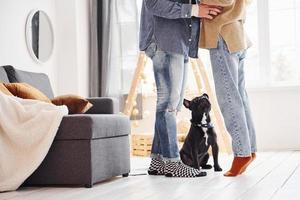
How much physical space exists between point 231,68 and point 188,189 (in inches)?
32.6

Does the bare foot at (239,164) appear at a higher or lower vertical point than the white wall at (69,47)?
lower

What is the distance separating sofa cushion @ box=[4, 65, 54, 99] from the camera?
11.3ft

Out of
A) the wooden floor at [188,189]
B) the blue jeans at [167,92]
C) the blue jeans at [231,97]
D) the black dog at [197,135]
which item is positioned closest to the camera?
the wooden floor at [188,189]

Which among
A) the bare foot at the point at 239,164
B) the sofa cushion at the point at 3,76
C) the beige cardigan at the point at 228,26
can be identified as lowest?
the bare foot at the point at 239,164

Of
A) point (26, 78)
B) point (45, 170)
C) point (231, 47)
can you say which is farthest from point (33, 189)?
point (231, 47)

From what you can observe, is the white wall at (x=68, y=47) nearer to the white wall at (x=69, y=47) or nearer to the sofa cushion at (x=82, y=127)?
the white wall at (x=69, y=47)

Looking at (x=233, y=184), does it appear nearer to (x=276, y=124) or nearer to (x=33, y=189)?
(x=33, y=189)

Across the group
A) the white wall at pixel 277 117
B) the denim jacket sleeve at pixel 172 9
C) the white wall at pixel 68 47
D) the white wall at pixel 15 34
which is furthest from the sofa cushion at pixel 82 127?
the white wall at pixel 277 117

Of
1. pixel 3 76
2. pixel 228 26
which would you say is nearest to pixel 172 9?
pixel 228 26

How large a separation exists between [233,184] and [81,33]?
10.5 ft

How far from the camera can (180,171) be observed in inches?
117

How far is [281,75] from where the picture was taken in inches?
213

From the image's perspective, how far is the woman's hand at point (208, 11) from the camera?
9.29 feet

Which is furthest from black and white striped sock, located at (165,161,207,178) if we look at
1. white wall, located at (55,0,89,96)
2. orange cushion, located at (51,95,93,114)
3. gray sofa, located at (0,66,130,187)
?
white wall, located at (55,0,89,96)
